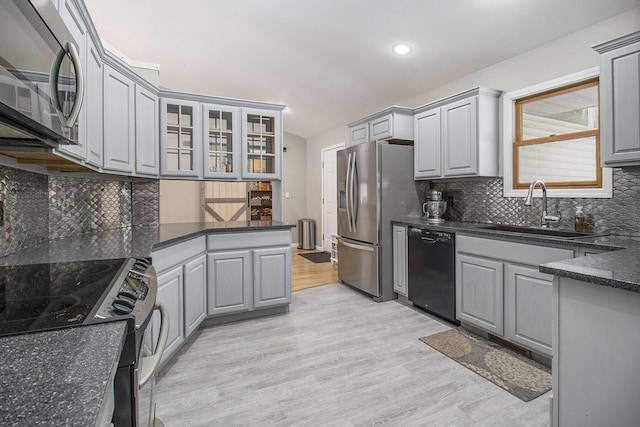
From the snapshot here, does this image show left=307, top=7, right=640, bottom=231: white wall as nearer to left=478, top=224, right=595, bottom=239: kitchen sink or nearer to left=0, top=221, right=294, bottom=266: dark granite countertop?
left=478, top=224, right=595, bottom=239: kitchen sink

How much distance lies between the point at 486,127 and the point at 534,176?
0.63 metres

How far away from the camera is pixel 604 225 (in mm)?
2396

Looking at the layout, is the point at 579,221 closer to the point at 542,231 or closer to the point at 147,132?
the point at 542,231

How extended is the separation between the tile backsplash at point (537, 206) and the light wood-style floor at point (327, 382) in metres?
1.25

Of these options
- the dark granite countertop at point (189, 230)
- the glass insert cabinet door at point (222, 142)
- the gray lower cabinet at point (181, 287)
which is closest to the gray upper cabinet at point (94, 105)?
the dark granite countertop at point (189, 230)

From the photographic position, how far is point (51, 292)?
99 cm

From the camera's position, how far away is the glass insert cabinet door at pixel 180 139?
3.01 m

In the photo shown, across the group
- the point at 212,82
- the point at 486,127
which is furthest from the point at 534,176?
the point at 212,82

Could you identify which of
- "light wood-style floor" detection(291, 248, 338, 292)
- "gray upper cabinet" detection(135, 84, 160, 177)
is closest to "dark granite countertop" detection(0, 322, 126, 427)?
"gray upper cabinet" detection(135, 84, 160, 177)

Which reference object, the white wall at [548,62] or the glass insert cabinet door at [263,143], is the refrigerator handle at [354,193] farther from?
the white wall at [548,62]

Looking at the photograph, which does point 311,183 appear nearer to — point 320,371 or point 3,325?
point 320,371

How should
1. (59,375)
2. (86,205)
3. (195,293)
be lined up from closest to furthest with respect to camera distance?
1. (59,375)
2. (86,205)
3. (195,293)

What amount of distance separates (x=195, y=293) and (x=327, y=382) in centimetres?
128

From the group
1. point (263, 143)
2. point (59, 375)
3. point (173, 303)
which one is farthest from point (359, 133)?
point (59, 375)
